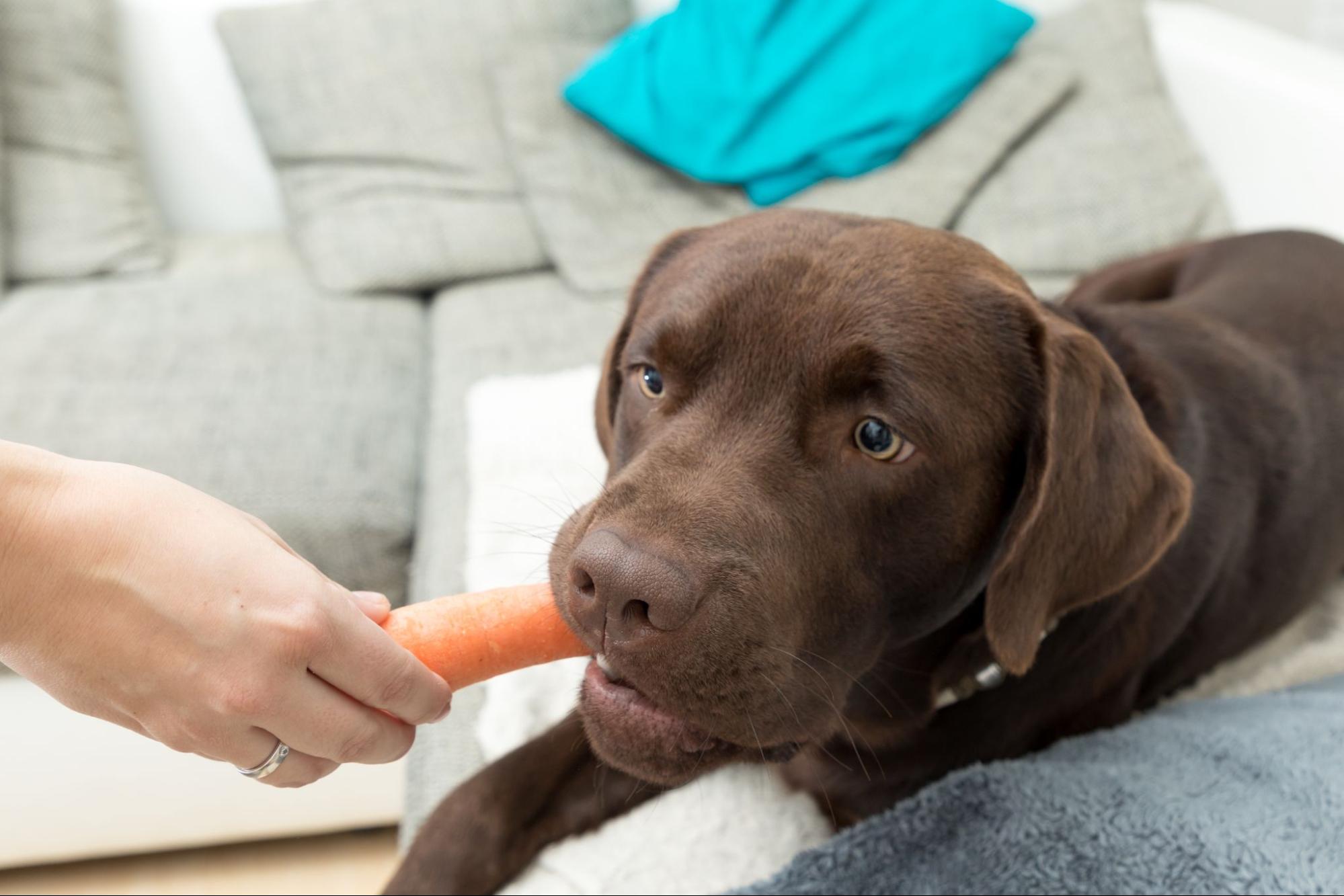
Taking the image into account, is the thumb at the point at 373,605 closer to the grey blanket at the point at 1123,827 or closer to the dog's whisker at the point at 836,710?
the dog's whisker at the point at 836,710

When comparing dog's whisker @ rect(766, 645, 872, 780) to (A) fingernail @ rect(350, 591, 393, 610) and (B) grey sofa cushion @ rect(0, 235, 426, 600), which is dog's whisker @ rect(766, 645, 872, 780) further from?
(B) grey sofa cushion @ rect(0, 235, 426, 600)

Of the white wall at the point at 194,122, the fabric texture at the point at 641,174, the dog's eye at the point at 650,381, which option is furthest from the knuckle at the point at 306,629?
the white wall at the point at 194,122

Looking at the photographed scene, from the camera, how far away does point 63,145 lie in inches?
121

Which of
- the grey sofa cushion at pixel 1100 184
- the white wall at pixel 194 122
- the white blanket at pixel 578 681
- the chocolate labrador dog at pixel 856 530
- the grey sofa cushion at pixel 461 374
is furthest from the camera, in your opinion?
the white wall at pixel 194 122

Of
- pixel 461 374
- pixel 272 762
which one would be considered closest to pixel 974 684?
pixel 272 762

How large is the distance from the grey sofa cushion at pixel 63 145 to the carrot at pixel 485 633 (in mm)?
2428

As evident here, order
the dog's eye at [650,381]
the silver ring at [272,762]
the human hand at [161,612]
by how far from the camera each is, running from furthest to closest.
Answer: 1. the dog's eye at [650,381]
2. the silver ring at [272,762]
3. the human hand at [161,612]

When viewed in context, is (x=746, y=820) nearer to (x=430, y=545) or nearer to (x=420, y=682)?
(x=420, y=682)

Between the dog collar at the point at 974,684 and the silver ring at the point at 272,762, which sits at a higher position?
the silver ring at the point at 272,762

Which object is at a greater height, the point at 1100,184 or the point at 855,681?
the point at 855,681

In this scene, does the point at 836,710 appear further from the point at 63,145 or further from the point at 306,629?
the point at 63,145

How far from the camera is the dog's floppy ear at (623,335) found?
5.32 feet

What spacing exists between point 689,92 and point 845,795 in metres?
2.31

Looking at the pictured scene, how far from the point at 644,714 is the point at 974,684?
0.61 meters
